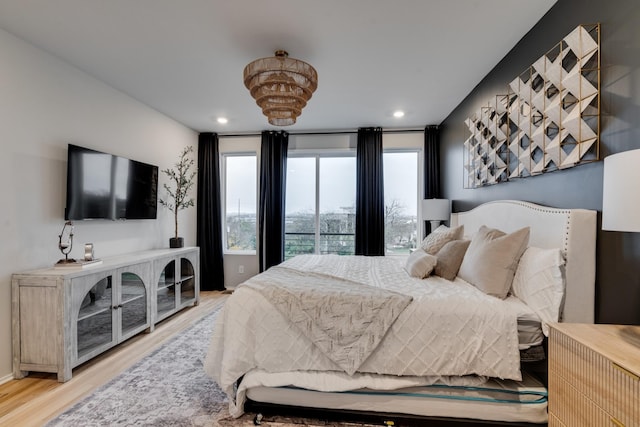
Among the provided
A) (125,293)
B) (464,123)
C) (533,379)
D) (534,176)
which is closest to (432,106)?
(464,123)

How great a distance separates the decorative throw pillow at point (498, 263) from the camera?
189 centimetres

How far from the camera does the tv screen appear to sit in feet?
9.00

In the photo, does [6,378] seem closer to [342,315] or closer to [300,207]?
[342,315]

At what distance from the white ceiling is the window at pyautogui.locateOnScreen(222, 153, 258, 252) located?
1.70m

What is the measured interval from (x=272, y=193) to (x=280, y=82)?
2.69 m

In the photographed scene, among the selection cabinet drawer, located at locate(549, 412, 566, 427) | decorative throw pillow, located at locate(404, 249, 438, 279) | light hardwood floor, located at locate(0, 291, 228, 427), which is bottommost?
light hardwood floor, located at locate(0, 291, 228, 427)

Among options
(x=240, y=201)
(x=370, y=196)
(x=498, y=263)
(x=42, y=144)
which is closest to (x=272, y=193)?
(x=240, y=201)

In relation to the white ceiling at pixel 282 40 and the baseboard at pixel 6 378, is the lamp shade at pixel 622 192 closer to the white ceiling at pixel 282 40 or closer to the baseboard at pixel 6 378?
the white ceiling at pixel 282 40

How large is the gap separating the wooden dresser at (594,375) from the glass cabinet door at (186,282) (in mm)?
3755

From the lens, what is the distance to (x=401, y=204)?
16.0ft

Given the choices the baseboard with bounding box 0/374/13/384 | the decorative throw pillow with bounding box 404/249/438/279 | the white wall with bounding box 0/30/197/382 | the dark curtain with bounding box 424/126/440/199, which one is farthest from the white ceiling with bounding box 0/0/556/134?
the baseboard with bounding box 0/374/13/384

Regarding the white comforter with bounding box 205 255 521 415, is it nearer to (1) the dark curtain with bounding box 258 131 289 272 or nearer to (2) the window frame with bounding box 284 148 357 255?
(1) the dark curtain with bounding box 258 131 289 272

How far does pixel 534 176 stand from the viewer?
2.20 meters

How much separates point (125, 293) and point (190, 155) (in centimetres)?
259
